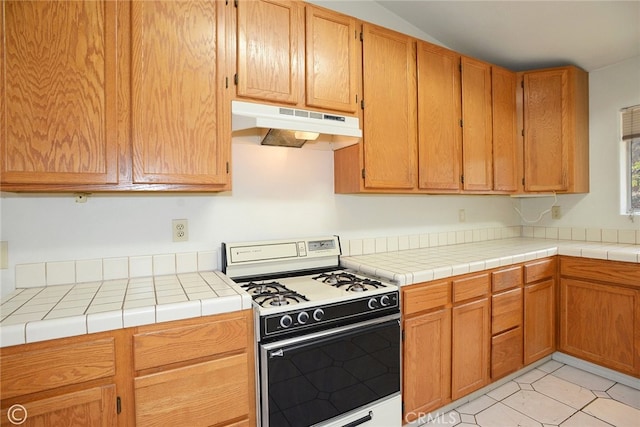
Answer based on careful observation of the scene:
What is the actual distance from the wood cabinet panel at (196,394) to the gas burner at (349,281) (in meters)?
0.61

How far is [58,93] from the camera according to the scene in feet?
4.25

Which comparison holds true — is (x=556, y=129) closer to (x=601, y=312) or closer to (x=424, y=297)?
(x=601, y=312)

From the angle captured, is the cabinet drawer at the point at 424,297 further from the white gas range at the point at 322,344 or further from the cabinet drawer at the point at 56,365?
the cabinet drawer at the point at 56,365

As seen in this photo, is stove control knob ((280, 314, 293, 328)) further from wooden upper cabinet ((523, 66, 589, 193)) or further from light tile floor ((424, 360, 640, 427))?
wooden upper cabinet ((523, 66, 589, 193))

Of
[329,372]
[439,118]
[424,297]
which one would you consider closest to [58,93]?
[329,372]

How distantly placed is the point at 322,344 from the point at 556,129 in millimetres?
2654

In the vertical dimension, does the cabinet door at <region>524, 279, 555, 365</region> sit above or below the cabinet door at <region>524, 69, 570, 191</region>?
below

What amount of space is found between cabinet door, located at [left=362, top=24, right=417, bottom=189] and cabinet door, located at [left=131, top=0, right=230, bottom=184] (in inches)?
35.1

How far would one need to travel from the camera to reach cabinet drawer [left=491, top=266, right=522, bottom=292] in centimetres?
213

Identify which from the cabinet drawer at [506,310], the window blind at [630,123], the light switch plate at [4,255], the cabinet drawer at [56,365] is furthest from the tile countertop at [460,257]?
the light switch plate at [4,255]

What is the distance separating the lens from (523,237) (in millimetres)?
3248

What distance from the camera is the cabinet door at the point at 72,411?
3.41 feet

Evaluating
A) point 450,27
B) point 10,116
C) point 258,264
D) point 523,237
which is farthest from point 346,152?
point 523,237

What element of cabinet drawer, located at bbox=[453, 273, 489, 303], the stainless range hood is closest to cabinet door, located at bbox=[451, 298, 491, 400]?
cabinet drawer, located at bbox=[453, 273, 489, 303]
